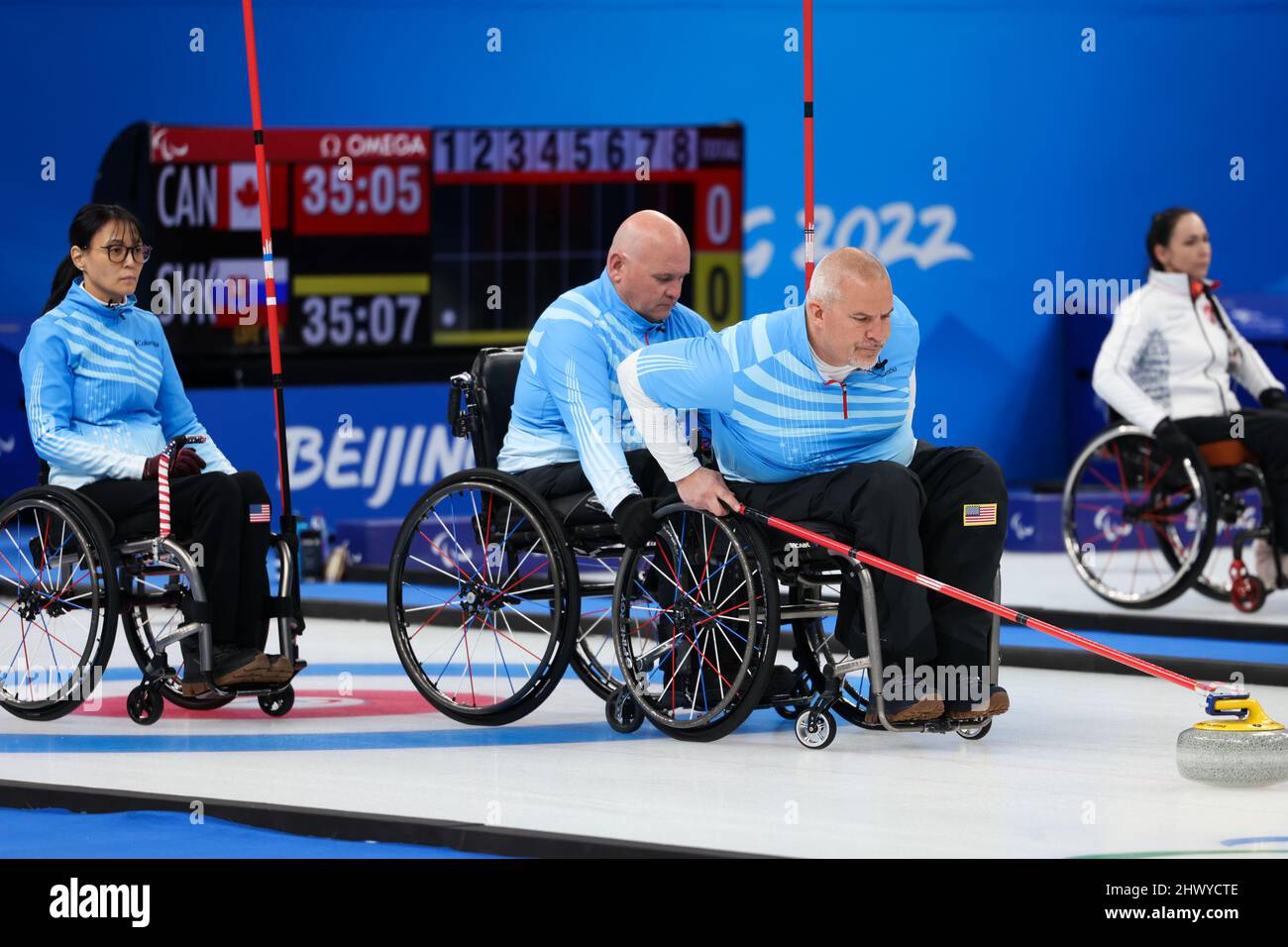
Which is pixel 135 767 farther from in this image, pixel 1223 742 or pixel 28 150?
pixel 28 150

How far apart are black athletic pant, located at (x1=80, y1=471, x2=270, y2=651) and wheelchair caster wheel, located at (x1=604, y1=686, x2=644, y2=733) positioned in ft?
2.58

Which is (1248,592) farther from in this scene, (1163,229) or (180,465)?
(180,465)

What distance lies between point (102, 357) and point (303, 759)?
3.58ft

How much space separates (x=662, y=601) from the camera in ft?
14.5

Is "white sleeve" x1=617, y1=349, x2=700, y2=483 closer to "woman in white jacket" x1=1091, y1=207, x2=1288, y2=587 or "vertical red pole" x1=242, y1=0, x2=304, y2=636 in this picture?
"vertical red pole" x1=242, y1=0, x2=304, y2=636

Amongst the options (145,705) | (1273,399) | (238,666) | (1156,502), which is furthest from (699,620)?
(1273,399)

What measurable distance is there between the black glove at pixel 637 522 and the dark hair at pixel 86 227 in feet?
4.36

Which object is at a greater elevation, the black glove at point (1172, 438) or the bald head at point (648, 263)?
the bald head at point (648, 263)

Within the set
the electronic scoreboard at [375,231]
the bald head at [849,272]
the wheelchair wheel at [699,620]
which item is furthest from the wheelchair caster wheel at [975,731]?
the electronic scoreboard at [375,231]

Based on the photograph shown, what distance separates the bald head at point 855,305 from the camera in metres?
4.08

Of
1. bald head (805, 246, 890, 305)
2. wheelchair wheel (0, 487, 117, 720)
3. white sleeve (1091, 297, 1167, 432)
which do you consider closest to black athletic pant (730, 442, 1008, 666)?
bald head (805, 246, 890, 305)

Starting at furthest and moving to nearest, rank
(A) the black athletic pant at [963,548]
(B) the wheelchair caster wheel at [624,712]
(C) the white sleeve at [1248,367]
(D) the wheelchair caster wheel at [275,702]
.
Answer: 1. (C) the white sleeve at [1248,367]
2. (D) the wheelchair caster wheel at [275,702]
3. (B) the wheelchair caster wheel at [624,712]
4. (A) the black athletic pant at [963,548]

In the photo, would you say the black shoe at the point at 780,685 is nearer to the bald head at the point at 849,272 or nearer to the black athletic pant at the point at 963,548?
the black athletic pant at the point at 963,548

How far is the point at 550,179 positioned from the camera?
969 centimetres
